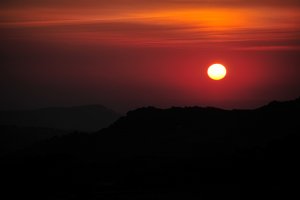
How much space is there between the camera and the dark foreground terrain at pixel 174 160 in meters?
43.9

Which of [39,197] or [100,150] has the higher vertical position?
[100,150]

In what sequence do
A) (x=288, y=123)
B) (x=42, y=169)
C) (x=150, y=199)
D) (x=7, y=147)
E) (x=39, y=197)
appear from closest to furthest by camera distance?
1. (x=150, y=199)
2. (x=39, y=197)
3. (x=42, y=169)
4. (x=288, y=123)
5. (x=7, y=147)

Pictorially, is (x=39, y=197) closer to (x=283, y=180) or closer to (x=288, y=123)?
(x=283, y=180)

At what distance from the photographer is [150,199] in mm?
41188

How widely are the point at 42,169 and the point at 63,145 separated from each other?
14007mm

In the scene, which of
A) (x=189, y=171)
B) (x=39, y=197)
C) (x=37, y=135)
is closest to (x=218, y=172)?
(x=189, y=171)

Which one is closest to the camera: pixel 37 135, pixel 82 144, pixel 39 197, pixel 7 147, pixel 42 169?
pixel 39 197

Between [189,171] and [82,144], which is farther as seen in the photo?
[82,144]

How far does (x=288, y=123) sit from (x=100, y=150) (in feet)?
59.0

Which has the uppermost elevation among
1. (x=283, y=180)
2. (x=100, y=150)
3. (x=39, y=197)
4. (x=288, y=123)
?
(x=288, y=123)

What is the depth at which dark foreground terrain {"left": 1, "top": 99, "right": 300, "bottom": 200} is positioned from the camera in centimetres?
4394

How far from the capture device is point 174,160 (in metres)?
51.4

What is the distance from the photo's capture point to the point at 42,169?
175 ft

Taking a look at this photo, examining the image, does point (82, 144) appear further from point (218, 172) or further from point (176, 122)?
point (218, 172)
